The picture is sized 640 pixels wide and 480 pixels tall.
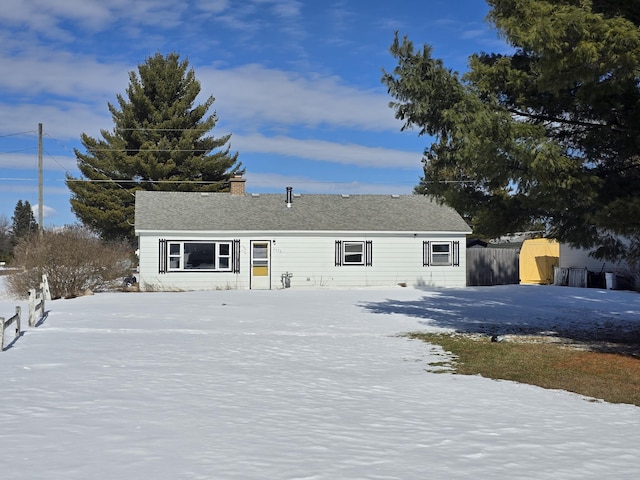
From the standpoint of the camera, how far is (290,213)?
30406 mm

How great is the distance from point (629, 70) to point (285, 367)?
7.23m

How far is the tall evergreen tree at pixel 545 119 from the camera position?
10172 mm

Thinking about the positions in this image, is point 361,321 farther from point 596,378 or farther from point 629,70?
point 629,70

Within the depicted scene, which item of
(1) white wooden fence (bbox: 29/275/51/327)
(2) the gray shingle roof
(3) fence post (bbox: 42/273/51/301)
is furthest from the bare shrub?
(2) the gray shingle roof

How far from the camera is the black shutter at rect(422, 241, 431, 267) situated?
98.5ft

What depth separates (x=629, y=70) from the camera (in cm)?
1008

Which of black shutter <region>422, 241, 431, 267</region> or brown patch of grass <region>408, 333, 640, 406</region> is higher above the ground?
black shutter <region>422, 241, 431, 267</region>

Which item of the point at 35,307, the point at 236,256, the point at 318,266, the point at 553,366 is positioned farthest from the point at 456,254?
the point at 35,307

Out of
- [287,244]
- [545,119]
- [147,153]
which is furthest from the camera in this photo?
[147,153]

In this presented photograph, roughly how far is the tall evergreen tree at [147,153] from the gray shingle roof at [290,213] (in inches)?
522

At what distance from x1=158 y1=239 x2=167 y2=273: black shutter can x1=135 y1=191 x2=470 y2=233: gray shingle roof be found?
65 cm

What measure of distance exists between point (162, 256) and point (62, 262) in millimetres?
4918

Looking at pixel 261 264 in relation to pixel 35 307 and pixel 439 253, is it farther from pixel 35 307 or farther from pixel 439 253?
pixel 35 307

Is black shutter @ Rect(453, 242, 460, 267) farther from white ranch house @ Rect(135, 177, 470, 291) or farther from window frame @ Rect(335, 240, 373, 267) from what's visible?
window frame @ Rect(335, 240, 373, 267)
